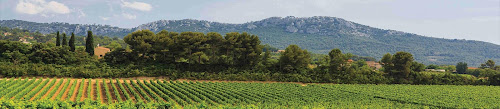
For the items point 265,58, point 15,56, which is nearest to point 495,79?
point 265,58

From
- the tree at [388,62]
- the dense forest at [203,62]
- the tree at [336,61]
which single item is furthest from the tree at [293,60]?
the tree at [388,62]

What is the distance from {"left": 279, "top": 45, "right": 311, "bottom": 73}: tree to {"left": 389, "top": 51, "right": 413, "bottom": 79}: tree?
61.6 ft

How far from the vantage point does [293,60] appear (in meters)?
59.2

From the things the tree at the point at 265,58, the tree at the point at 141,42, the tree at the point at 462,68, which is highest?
the tree at the point at 141,42

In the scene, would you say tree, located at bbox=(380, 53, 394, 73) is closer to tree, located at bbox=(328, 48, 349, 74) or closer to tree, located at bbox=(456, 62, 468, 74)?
tree, located at bbox=(328, 48, 349, 74)

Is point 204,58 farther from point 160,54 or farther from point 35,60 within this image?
point 35,60

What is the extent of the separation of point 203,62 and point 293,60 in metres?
18.2

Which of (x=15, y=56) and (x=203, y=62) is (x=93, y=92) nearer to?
(x=15, y=56)

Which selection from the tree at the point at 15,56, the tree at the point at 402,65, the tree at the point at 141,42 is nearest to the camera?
the tree at the point at 15,56

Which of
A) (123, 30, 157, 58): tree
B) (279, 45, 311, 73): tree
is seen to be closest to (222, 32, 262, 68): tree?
(279, 45, 311, 73): tree

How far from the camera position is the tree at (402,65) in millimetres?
61531

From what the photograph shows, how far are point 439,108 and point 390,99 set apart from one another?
648 cm

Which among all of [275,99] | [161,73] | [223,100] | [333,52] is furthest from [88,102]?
[333,52]

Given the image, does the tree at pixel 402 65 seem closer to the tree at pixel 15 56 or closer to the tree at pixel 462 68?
the tree at pixel 462 68
